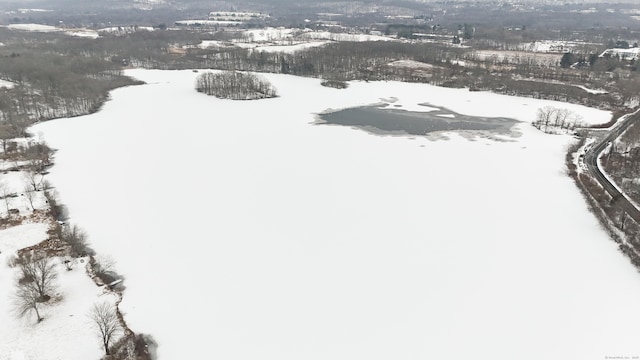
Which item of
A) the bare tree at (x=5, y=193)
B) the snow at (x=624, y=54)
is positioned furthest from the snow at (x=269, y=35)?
the bare tree at (x=5, y=193)

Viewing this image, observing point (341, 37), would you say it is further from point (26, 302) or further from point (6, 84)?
point (26, 302)

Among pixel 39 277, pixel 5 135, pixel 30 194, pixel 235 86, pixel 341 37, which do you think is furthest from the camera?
pixel 341 37

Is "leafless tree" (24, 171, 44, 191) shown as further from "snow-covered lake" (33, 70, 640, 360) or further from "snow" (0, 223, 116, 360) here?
"snow" (0, 223, 116, 360)

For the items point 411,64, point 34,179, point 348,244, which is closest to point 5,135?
point 34,179

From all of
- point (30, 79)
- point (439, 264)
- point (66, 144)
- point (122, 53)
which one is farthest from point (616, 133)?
point (122, 53)

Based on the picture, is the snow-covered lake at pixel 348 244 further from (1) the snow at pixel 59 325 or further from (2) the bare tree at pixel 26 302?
(2) the bare tree at pixel 26 302

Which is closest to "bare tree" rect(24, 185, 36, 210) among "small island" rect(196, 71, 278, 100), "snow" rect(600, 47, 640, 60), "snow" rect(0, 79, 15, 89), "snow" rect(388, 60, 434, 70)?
"small island" rect(196, 71, 278, 100)
